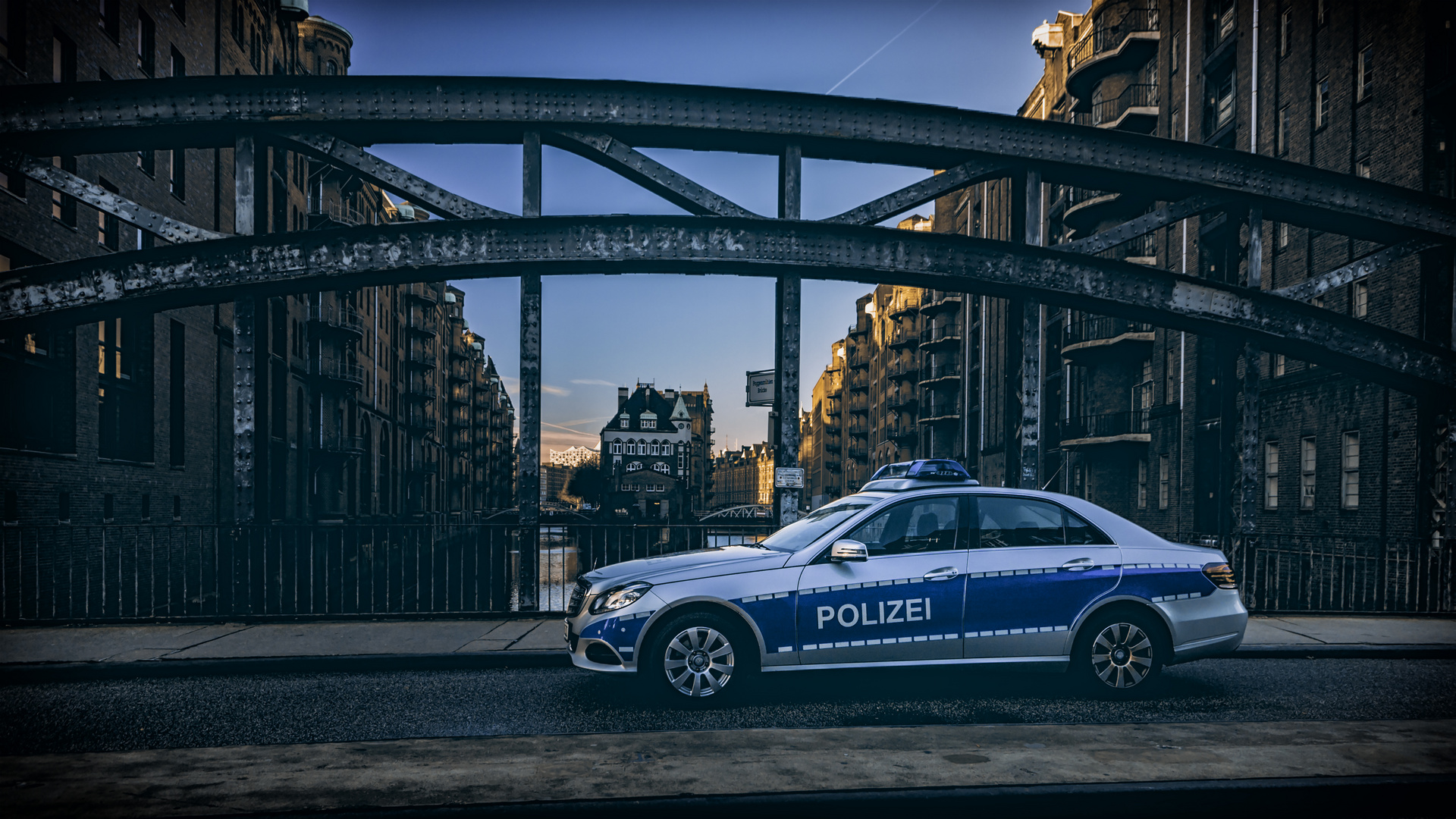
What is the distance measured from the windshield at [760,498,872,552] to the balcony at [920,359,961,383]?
50.6 metres

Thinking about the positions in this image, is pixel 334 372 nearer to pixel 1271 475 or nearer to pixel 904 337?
pixel 1271 475

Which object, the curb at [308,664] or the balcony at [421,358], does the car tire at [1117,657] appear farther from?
the balcony at [421,358]

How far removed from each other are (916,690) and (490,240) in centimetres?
697

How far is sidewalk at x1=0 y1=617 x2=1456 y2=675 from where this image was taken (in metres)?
8.66

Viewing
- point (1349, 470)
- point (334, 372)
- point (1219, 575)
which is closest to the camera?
point (1219, 575)

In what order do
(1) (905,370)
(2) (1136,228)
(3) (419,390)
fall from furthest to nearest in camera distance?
(1) (905,370) < (3) (419,390) < (2) (1136,228)

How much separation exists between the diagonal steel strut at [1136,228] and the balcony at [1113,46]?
80.8 ft

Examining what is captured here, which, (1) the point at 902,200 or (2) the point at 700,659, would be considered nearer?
(2) the point at 700,659

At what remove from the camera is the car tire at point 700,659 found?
684 cm

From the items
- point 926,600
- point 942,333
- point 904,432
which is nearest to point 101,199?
point 926,600

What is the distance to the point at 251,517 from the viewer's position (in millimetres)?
10930

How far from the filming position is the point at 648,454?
11912 cm

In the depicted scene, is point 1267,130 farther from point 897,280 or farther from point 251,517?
point 251,517

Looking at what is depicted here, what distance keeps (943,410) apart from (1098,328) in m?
24.7
